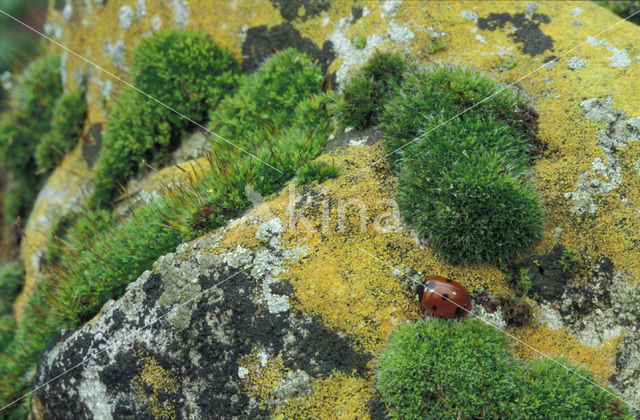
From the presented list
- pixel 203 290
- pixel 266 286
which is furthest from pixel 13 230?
pixel 266 286

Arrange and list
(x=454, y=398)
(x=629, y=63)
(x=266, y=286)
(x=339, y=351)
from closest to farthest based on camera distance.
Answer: (x=454, y=398)
(x=339, y=351)
(x=266, y=286)
(x=629, y=63)

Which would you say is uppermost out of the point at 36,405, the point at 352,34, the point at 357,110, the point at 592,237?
the point at 352,34

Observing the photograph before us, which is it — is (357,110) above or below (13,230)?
above

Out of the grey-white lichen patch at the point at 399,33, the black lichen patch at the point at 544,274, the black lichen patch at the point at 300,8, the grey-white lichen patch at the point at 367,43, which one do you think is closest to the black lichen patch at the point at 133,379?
the black lichen patch at the point at 544,274

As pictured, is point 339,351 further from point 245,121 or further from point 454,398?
point 245,121

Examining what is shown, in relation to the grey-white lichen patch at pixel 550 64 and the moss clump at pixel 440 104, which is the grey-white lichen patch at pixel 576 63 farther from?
the moss clump at pixel 440 104

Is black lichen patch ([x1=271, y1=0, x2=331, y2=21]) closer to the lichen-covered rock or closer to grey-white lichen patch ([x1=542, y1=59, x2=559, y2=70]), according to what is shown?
grey-white lichen patch ([x1=542, y1=59, x2=559, y2=70])

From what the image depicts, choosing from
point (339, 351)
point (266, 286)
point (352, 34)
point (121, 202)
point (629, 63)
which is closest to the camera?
point (339, 351)

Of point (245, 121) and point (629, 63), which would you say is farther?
point (245, 121)
